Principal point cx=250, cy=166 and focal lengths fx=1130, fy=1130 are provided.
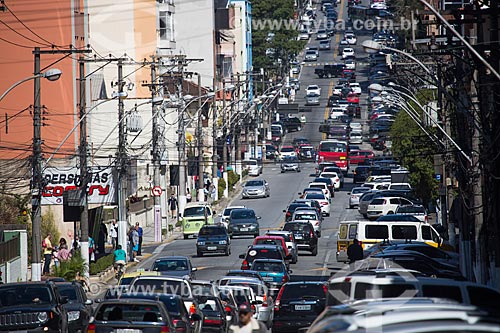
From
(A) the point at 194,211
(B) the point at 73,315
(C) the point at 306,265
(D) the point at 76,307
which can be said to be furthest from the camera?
(A) the point at 194,211

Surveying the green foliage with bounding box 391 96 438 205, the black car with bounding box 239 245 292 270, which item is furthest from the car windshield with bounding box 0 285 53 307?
the green foliage with bounding box 391 96 438 205

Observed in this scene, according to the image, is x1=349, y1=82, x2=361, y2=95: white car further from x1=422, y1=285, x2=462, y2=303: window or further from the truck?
x1=422, y1=285, x2=462, y2=303: window

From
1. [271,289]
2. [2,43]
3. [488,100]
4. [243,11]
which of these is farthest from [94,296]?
[243,11]

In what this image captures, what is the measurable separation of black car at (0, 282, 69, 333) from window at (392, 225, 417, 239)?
21370 mm

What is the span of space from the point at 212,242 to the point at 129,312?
30.9 m

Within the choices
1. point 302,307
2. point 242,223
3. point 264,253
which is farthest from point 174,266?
point 242,223

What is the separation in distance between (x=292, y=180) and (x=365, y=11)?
69468 millimetres

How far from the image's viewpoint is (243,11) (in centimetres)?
13012

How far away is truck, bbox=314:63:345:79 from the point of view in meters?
133

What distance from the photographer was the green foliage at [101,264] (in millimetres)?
45034

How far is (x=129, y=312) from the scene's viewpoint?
62.1 feet

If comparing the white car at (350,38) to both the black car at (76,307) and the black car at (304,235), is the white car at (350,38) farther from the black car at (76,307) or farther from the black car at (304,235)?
the black car at (76,307)

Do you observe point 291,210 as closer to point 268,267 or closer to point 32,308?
point 268,267

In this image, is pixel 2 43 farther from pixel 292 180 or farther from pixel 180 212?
pixel 292 180
